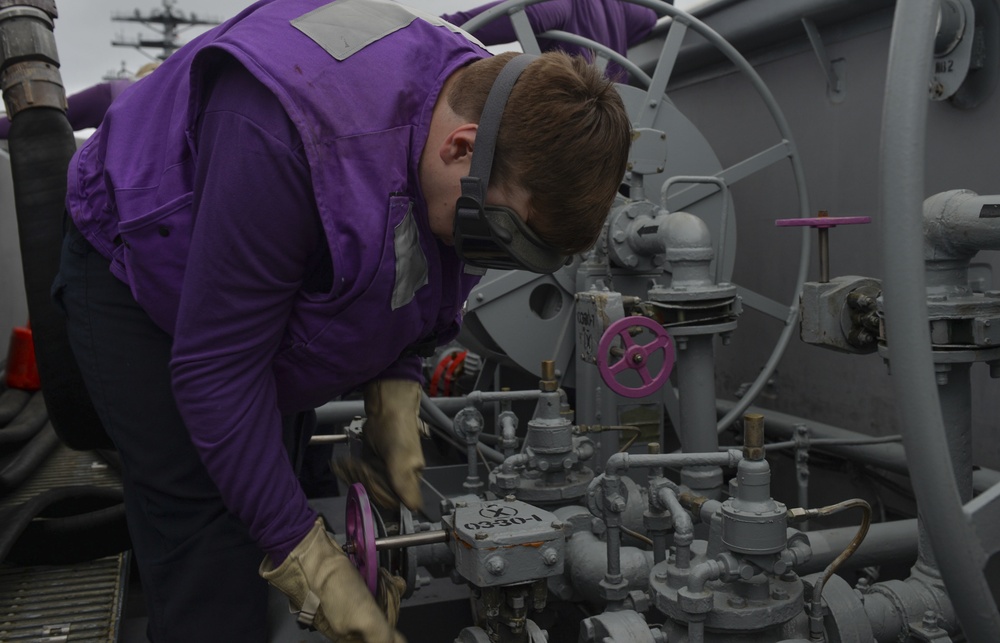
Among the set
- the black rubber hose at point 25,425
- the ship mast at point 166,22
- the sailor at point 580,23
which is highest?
the ship mast at point 166,22

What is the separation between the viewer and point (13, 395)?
3.01 meters

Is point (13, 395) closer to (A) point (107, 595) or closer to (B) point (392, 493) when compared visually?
(A) point (107, 595)

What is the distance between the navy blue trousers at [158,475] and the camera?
1313 mm

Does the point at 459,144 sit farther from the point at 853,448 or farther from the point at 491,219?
the point at 853,448

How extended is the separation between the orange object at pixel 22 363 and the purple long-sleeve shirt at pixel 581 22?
6.49 ft

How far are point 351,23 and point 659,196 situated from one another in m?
2.09

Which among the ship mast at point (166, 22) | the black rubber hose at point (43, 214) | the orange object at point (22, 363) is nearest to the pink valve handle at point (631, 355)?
the black rubber hose at point (43, 214)

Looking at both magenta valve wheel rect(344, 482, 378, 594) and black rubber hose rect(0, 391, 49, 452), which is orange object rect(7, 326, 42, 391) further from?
magenta valve wheel rect(344, 482, 378, 594)

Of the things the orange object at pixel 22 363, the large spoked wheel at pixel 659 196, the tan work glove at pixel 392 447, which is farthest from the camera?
the orange object at pixel 22 363

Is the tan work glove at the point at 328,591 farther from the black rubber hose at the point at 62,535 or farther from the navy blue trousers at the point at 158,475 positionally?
the black rubber hose at the point at 62,535

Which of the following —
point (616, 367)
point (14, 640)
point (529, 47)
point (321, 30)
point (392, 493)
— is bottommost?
point (14, 640)

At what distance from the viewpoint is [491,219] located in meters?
1.10

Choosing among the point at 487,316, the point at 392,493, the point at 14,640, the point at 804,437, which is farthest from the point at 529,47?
the point at 14,640

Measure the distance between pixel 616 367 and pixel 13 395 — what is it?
2196 mm
